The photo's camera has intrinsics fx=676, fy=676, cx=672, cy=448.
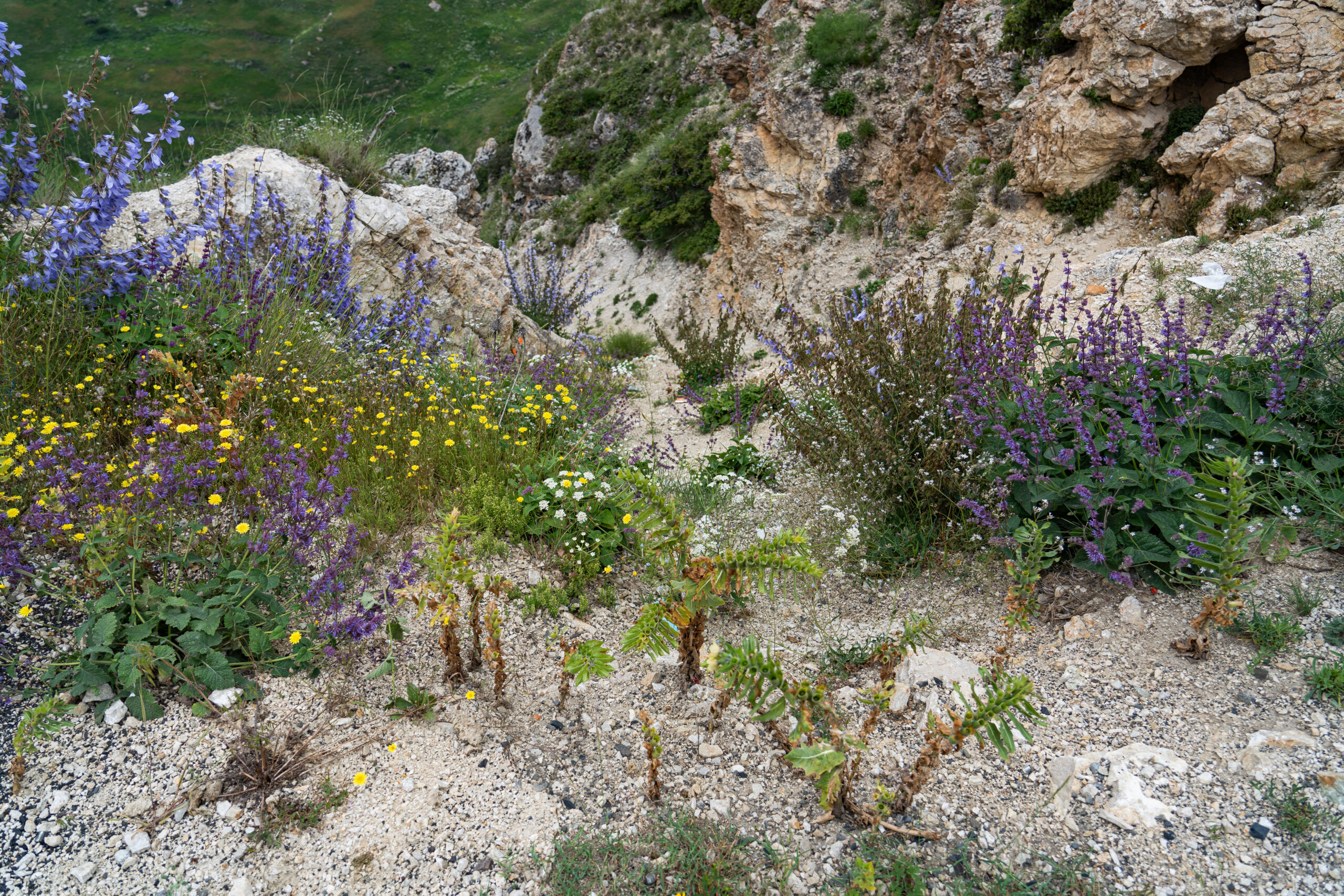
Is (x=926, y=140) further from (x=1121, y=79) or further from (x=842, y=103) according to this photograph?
(x=1121, y=79)

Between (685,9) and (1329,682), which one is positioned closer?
(1329,682)

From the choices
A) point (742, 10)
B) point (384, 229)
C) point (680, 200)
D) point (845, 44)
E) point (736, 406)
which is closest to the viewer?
point (736, 406)

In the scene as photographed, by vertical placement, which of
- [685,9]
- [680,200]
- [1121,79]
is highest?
[685,9]

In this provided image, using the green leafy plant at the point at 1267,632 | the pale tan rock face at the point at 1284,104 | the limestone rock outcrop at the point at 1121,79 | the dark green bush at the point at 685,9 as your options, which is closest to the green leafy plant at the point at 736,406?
the green leafy plant at the point at 1267,632

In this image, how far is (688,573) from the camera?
249cm

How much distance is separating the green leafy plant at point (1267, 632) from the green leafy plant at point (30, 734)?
4.07m

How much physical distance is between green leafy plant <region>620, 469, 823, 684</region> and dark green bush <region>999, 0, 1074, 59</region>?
8.17 metres

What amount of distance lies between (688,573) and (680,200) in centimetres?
1216

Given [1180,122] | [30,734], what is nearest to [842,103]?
[1180,122]

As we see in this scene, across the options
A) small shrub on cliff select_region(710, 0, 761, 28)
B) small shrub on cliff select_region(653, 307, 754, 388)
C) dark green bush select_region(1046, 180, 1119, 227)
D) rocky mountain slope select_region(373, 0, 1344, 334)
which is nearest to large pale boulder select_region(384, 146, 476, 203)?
rocky mountain slope select_region(373, 0, 1344, 334)

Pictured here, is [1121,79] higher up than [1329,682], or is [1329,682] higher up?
[1121,79]

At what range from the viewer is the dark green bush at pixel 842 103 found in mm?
10555

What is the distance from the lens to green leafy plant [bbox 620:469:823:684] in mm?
2348

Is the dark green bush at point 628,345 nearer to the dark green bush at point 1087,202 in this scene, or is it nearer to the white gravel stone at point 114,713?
the dark green bush at point 1087,202
